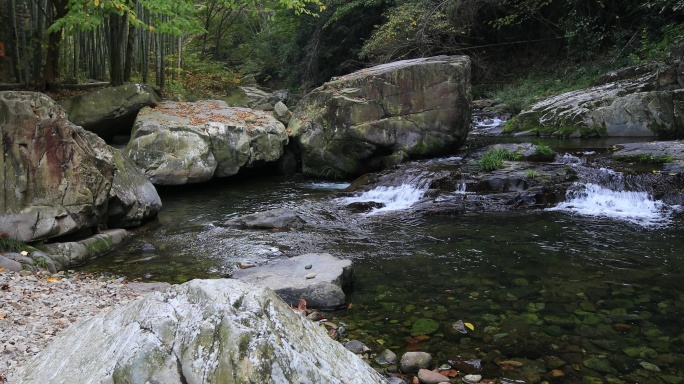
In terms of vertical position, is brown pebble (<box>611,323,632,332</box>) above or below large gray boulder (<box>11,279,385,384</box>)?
below

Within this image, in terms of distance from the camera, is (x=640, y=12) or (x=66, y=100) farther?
(x=640, y=12)

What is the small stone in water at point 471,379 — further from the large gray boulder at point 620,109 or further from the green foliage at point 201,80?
the green foliage at point 201,80

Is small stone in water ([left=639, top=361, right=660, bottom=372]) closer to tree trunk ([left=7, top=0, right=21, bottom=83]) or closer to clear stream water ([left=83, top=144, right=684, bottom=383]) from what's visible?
clear stream water ([left=83, top=144, right=684, bottom=383])

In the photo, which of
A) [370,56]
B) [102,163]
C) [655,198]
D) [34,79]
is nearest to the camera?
[102,163]

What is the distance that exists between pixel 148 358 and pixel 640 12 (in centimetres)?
2024

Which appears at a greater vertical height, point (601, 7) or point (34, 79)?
point (601, 7)

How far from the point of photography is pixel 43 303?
183 inches

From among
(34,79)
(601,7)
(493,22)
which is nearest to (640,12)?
(601,7)

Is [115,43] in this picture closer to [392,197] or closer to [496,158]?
[392,197]

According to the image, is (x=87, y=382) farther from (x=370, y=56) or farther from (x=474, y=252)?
(x=370, y=56)

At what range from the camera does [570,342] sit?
4355mm

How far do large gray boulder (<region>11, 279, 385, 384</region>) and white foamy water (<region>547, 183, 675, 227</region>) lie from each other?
24.7 feet

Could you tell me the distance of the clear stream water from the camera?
13.9 ft

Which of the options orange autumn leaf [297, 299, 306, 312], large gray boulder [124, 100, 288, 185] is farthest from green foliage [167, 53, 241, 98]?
orange autumn leaf [297, 299, 306, 312]
